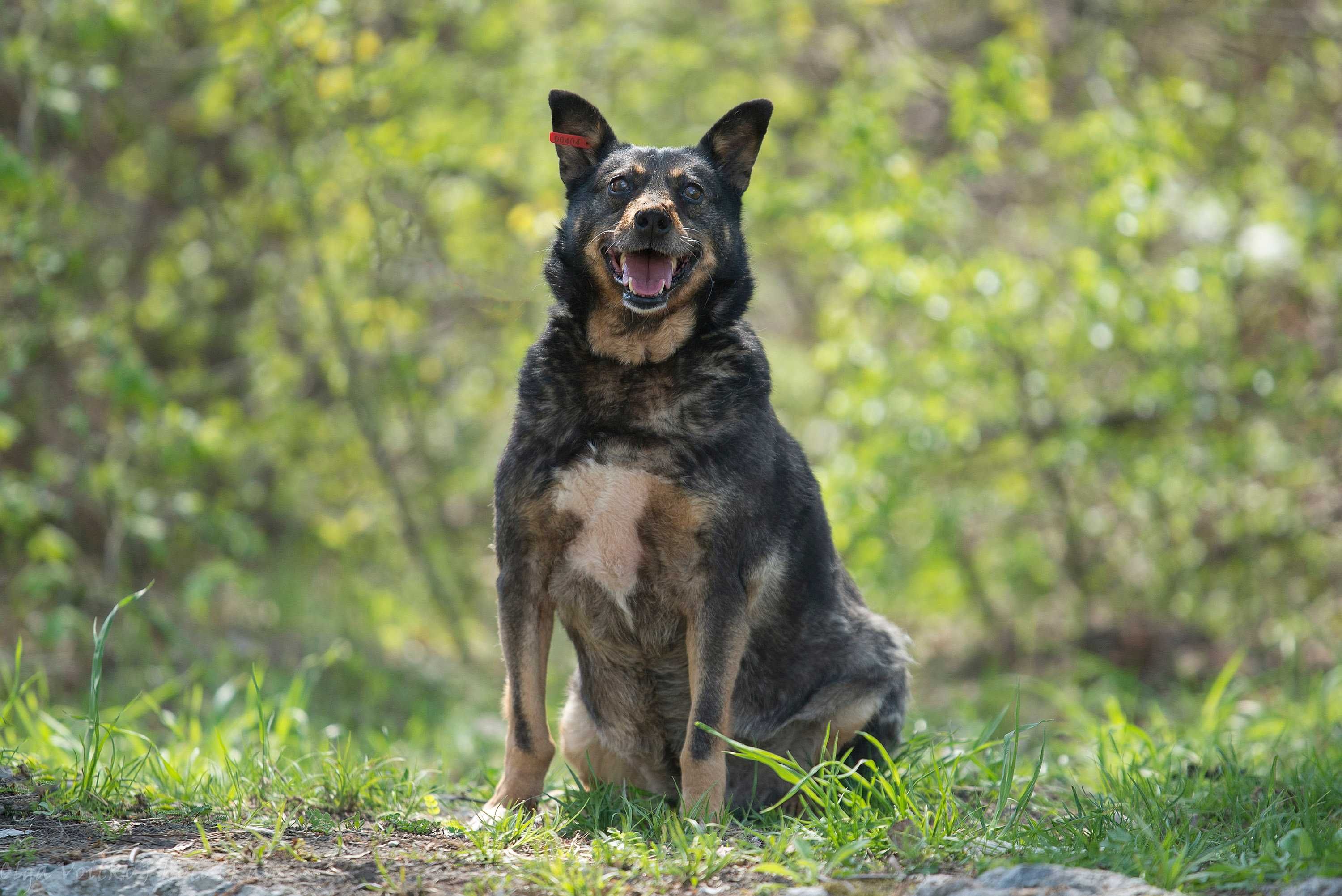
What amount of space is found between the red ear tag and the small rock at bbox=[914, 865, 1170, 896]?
241cm

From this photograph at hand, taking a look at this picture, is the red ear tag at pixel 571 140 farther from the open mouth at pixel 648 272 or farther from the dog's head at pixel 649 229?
the open mouth at pixel 648 272

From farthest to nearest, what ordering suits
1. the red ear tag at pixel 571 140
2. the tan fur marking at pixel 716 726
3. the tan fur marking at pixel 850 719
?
the red ear tag at pixel 571 140, the tan fur marking at pixel 850 719, the tan fur marking at pixel 716 726

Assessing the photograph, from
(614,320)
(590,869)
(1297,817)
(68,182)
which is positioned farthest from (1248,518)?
(68,182)

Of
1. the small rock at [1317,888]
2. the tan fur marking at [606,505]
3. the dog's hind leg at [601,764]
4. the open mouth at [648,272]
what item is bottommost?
the dog's hind leg at [601,764]

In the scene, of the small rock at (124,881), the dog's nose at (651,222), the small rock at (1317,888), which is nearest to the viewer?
the small rock at (1317,888)

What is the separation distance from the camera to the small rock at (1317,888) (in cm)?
233

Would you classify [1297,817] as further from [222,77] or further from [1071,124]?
[222,77]

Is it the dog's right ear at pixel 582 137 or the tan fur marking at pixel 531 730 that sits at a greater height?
the dog's right ear at pixel 582 137

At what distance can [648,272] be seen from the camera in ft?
11.3

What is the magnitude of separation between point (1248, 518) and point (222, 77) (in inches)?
250

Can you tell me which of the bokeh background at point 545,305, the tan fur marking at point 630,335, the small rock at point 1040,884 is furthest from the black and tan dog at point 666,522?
the bokeh background at point 545,305

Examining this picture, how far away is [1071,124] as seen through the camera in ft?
23.7

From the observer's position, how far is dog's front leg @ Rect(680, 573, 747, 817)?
3.22 meters

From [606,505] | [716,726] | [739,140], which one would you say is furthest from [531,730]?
[739,140]
